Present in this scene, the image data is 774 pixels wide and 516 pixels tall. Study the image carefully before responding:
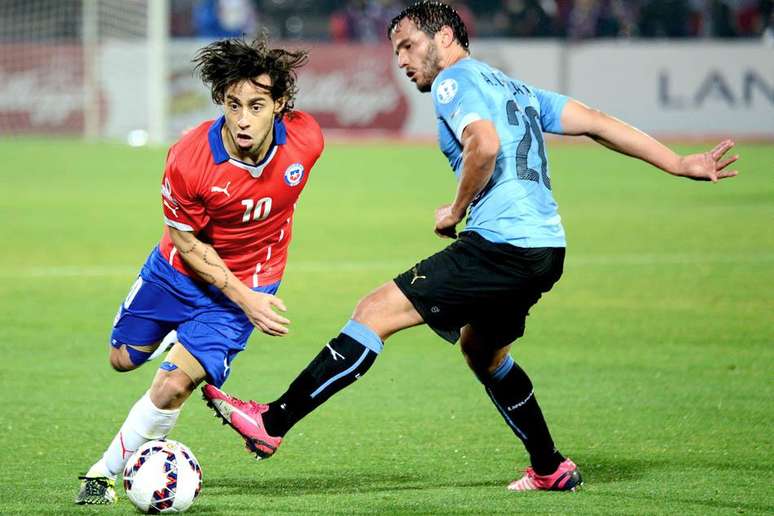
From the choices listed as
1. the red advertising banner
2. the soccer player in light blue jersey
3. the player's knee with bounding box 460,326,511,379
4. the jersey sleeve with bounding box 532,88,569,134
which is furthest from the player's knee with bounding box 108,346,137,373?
the red advertising banner

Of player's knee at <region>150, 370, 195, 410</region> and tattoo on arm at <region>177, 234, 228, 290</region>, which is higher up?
tattoo on arm at <region>177, 234, 228, 290</region>

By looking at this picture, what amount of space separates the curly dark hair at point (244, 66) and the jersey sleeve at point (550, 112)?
3.46ft

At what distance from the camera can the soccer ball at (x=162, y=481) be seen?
206 inches

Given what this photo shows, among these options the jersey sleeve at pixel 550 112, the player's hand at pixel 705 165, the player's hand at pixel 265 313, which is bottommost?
the player's hand at pixel 265 313

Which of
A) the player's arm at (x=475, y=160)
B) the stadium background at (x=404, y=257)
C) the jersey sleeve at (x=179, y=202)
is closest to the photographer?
the player's arm at (x=475, y=160)

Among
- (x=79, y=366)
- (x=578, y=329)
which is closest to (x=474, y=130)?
(x=79, y=366)

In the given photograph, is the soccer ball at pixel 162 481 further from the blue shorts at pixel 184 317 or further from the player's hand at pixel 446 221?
the player's hand at pixel 446 221

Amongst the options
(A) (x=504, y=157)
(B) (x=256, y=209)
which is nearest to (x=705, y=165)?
(A) (x=504, y=157)

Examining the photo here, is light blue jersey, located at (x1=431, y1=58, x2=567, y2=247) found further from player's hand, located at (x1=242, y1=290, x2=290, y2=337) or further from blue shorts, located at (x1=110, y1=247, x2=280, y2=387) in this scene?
blue shorts, located at (x1=110, y1=247, x2=280, y2=387)

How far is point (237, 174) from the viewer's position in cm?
560

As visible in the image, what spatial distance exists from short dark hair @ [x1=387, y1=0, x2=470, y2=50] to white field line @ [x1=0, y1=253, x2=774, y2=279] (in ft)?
22.8

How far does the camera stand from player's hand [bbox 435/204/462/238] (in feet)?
17.6

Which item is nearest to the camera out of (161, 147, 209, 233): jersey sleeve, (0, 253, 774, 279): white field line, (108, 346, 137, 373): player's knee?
(161, 147, 209, 233): jersey sleeve

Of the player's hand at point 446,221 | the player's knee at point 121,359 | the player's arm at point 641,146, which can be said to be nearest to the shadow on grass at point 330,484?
the player's knee at point 121,359
